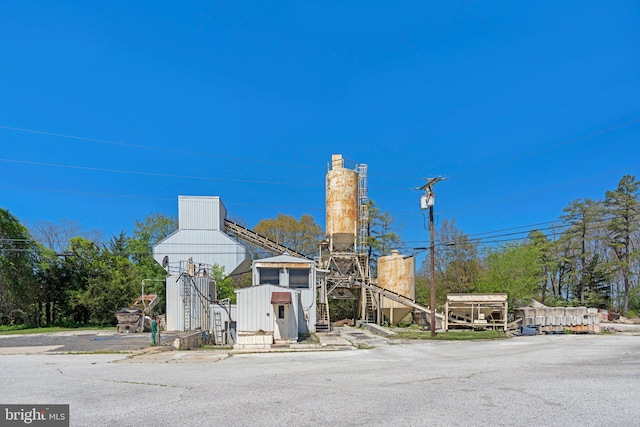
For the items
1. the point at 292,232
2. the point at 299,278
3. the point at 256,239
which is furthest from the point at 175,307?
the point at 292,232

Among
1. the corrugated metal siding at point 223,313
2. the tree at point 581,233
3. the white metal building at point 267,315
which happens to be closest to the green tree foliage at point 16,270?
the corrugated metal siding at point 223,313

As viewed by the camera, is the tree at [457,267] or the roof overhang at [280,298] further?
the tree at [457,267]

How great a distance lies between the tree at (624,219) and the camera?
47.2 meters

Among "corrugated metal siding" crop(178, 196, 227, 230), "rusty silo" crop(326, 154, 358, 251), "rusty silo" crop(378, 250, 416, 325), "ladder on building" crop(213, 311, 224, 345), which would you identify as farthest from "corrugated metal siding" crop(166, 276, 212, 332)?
"rusty silo" crop(378, 250, 416, 325)

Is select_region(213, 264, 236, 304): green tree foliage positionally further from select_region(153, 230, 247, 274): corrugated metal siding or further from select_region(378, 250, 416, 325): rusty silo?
select_region(378, 250, 416, 325): rusty silo

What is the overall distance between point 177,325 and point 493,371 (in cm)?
2246

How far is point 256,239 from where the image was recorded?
1631 inches

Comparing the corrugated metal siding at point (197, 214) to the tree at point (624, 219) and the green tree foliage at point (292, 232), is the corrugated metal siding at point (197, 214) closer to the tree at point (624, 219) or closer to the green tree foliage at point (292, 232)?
the green tree foliage at point (292, 232)

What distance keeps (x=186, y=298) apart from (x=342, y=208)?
1541 cm

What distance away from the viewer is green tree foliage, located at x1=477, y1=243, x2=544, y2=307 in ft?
120

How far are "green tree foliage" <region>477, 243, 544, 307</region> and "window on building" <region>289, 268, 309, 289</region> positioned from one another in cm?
1821

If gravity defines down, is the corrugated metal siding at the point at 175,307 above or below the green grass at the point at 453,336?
above

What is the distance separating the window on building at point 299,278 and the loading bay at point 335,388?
11.5 m

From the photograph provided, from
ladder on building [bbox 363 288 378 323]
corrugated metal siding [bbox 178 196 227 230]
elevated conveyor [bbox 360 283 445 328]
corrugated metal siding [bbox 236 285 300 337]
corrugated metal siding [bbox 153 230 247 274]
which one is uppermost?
corrugated metal siding [bbox 178 196 227 230]
